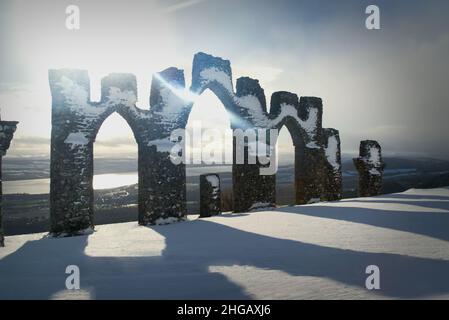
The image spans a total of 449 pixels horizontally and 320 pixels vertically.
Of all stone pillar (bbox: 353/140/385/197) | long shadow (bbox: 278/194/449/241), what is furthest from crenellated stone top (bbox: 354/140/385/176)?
long shadow (bbox: 278/194/449/241)

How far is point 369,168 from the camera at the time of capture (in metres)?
14.9

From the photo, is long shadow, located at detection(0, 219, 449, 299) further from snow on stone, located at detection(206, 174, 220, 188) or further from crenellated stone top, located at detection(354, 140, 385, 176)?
crenellated stone top, located at detection(354, 140, 385, 176)

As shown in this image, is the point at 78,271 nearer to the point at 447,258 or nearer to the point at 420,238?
the point at 447,258

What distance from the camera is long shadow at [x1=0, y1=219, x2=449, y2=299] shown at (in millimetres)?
3544

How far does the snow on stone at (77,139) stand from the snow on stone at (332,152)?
8.37 meters

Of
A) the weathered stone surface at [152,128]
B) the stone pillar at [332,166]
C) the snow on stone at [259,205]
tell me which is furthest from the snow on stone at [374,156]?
the snow on stone at [259,205]

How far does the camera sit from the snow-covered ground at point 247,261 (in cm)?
353

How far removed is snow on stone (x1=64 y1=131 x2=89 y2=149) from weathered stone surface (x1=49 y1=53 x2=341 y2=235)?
20 mm

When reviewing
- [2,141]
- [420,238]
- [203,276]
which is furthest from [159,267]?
[2,141]

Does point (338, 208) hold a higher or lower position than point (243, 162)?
lower

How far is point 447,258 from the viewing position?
176 inches

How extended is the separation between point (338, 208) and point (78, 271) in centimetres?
718

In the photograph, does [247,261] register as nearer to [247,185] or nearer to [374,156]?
[247,185]

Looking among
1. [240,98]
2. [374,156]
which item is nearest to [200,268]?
[240,98]
